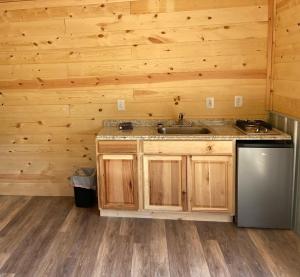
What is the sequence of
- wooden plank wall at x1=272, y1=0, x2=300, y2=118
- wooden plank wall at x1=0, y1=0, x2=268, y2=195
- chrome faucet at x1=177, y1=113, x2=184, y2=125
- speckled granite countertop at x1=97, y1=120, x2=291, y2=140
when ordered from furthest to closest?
chrome faucet at x1=177, y1=113, x2=184, y2=125, wooden plank wall at x1=0, y1=0, x2=268, y2=195, speckled granite countertop at x1=97, y1=120, x2=291, y2=140, wooden plank wall at x1=272, y1=0, x2=300, y2=118

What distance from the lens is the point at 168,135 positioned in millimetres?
2906

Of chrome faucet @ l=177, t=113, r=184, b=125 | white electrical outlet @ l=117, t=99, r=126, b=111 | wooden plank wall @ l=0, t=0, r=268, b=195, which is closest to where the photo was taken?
wooden plank wall @ l=0, t=0, r=268, b=195

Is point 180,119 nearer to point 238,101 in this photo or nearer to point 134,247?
point 238,101

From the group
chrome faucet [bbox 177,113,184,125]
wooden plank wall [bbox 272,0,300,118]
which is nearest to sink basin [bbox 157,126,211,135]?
chrome faucet [bbox 177,113,184,125]

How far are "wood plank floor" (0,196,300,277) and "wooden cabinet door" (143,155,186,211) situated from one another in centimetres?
19

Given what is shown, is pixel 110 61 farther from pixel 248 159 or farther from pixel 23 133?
pixel 248 159

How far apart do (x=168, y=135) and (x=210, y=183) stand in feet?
2.00

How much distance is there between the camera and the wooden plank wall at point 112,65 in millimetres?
3191

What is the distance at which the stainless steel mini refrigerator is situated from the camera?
269cm

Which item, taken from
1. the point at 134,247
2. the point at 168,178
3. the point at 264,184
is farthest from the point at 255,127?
the point at 134,247

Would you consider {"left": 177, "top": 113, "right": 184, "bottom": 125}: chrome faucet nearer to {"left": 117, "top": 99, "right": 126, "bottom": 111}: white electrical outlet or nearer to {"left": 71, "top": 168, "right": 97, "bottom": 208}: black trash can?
{"left": 117, "top": 99, "right": 126, "bottom": 111}: white electrical outlet

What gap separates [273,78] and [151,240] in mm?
2048

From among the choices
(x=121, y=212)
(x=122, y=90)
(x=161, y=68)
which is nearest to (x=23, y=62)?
(x=122, y=90)

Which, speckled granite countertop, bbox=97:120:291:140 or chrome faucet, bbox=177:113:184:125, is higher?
chrome faucet, bbox=177:113:184:125
